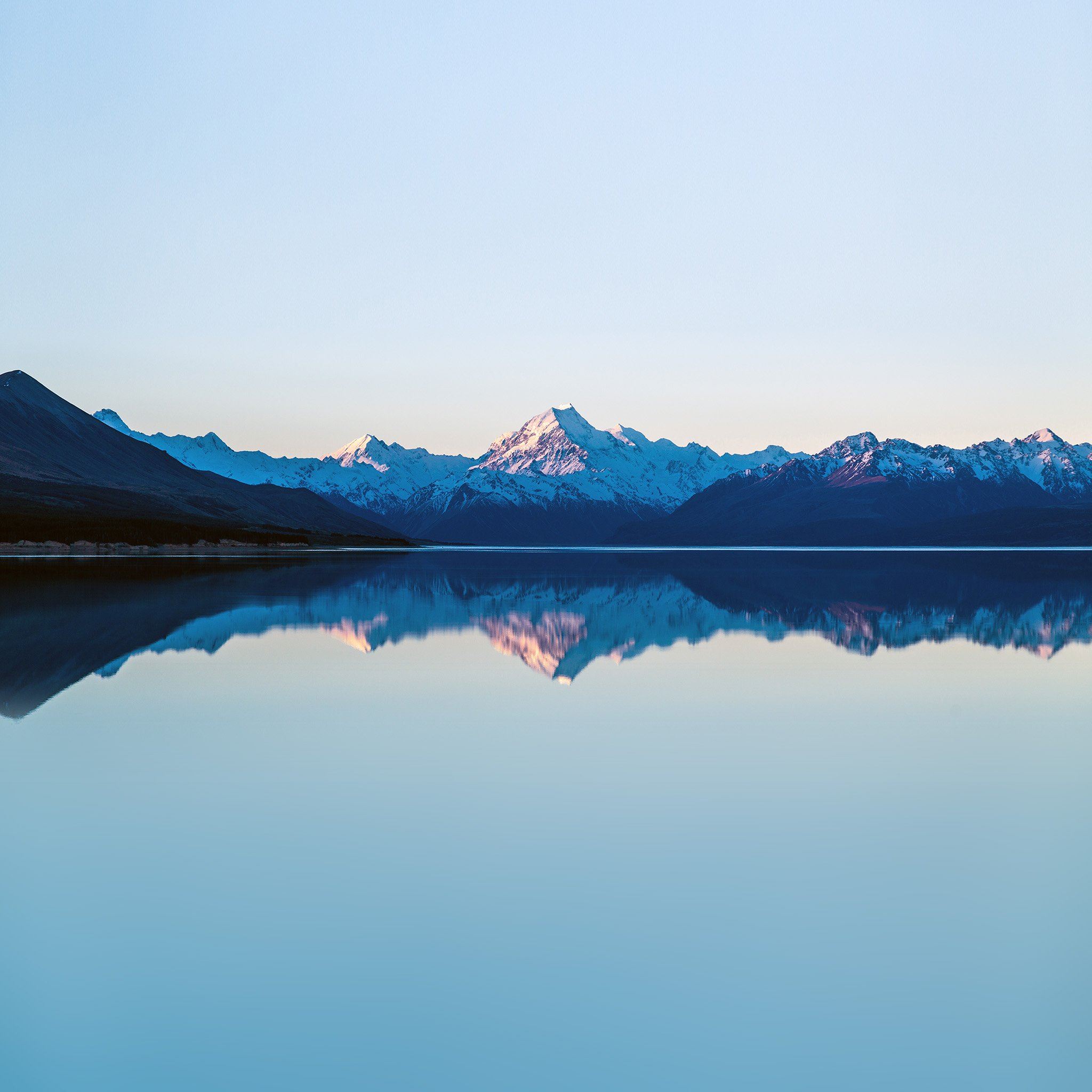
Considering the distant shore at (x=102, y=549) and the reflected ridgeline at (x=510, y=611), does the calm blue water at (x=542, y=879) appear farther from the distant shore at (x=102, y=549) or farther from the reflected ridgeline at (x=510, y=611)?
the distant shore at (x=102, y=549)

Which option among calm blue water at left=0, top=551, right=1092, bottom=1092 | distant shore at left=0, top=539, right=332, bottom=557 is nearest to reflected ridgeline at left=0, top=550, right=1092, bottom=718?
calm blue water at left=0, top=551, right=1092, bottom=1092

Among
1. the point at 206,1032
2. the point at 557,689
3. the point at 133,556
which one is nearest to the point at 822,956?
the point at 206,1032

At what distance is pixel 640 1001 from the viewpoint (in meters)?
9.71

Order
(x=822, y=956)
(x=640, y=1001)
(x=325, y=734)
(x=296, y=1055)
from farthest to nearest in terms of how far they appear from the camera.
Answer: (x=325, y=734), (x=822, y=956), (x=640, y=1001), (x=296, y=1055)

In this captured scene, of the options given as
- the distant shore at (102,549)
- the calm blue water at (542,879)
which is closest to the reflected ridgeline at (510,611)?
the calm blue water at (542,879)

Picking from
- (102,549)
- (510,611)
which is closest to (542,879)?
(510,611)

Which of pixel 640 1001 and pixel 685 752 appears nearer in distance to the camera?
pixel 640 1001

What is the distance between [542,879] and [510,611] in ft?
137

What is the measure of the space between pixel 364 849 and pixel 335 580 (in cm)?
7261

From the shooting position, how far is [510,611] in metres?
54.6

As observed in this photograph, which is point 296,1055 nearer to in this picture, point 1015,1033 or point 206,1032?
point 206,1032

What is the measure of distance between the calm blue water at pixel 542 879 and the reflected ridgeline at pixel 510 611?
534cm

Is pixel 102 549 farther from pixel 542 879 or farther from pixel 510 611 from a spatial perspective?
pixel 542 879

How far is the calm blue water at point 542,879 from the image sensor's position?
908cm
